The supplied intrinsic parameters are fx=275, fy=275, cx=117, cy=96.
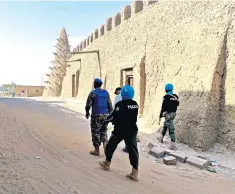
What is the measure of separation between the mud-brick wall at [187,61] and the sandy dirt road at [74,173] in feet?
6.77

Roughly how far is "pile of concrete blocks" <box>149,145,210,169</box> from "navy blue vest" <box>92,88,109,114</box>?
1703 millimetres

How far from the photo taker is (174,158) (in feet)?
19.3

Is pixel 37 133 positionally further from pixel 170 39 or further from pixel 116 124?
pixel 170 39

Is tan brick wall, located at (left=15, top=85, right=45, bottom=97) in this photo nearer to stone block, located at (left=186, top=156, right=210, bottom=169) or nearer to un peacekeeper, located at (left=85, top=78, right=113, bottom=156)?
un peacekeeper, located at (left=85, top=78, right=113, bottom=156)

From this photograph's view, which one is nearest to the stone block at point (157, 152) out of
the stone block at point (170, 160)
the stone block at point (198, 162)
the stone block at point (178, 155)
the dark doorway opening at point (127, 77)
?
the stone block at point (178, 155)

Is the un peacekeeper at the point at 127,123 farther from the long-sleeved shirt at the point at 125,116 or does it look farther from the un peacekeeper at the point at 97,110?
the un peacekeeper at the point at 97,110

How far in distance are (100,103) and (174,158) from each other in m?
2.01

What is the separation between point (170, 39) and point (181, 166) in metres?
5.45

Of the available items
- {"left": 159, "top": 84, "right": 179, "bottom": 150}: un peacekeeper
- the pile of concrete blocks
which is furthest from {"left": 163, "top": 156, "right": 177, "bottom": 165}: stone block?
{"left": 159, "top": 84, "right": 179, "bottom": 150}: un peacekeeper

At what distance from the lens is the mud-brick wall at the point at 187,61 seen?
7.20 meters

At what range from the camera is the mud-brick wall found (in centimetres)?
720

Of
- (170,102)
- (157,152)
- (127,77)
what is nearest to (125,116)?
(157,152)

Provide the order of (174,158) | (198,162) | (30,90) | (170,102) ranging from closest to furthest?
(198,162) < (174,158) < (170,102) < (30,90)

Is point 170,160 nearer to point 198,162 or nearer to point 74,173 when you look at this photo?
point 198,162
